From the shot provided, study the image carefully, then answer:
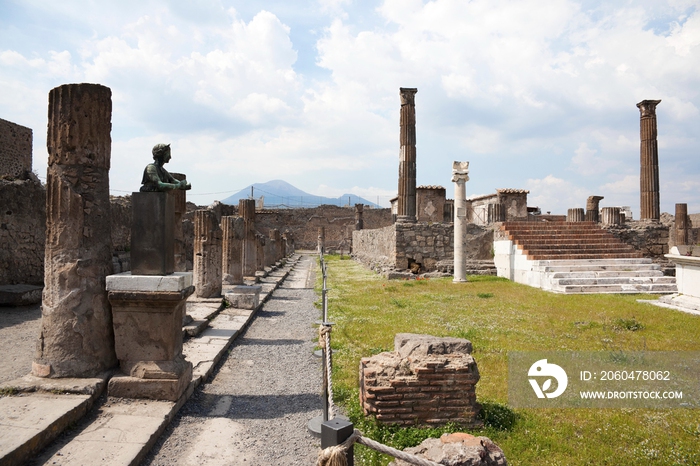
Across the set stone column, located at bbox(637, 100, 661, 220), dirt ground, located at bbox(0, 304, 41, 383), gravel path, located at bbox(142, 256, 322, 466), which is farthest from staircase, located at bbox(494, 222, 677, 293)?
dirt ground, located at bbox(0, 304, 41, 383)

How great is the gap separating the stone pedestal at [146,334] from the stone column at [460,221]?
11891 mm

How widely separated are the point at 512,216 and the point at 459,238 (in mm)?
13152

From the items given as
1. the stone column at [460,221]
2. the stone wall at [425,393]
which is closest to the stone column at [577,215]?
the stone column at [460,221]

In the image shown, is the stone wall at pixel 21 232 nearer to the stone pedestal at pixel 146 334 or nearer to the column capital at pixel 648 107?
the stone pedestal at pixel 146 334

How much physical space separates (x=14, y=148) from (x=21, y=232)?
14304mm

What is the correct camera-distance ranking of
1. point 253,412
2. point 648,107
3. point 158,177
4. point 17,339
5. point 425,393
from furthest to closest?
point 648,107
point 17,339
point 158,177
point 253,412
point 425,393

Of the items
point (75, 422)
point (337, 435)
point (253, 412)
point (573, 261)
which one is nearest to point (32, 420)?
point (75, 422)

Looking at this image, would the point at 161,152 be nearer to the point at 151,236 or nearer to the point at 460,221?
the point at 151,236

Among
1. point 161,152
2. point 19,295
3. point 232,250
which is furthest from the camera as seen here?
point 232,250

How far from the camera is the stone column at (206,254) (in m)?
9.80

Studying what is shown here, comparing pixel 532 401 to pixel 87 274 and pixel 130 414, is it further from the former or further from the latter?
pixel 87 274

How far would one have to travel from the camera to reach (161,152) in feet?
15.5

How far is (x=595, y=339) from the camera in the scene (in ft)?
22.2

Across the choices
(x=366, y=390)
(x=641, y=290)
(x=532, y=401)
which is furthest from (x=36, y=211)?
(x=641, y=290)
